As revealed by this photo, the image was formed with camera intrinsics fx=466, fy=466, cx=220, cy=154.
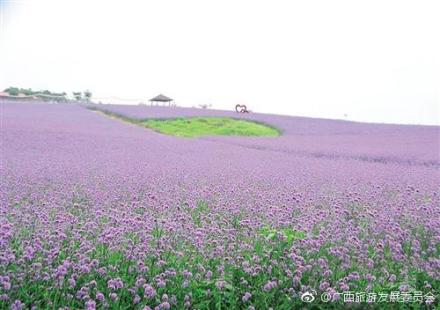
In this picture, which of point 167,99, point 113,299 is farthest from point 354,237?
point 167,99

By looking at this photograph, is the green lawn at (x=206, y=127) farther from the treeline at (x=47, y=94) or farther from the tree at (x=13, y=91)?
the tree at (x=13, y=91)

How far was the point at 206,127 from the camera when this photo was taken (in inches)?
931

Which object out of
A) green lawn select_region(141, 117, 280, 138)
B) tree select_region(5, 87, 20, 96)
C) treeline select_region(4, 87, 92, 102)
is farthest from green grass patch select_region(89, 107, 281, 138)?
tree select_region(5, 87, 20, 96)

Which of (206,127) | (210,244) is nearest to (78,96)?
(206,127)

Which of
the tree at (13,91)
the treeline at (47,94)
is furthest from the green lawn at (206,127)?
the tree at (13,91)

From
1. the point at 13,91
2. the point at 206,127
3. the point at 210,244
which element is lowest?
the point at 13,91

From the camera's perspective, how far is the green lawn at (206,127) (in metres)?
21.6

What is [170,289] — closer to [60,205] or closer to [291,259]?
[291,259]

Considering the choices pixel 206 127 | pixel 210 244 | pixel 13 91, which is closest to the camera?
pixel 210 244

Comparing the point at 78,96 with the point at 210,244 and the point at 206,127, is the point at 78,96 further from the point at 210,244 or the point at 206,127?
the point at 210,244

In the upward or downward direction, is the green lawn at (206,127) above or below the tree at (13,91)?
above

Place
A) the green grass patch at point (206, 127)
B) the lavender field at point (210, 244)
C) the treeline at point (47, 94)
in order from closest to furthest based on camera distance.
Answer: the lavender field at point (210, 244)
the green grass patch at point (206, 127)
the treeline at point (47, 94)

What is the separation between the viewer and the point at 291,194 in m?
5.16

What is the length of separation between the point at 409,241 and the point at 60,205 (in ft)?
9.81
